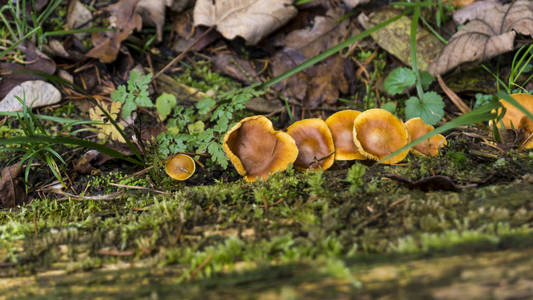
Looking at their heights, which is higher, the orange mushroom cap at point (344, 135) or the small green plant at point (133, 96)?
the small green plant at point (133, 96)

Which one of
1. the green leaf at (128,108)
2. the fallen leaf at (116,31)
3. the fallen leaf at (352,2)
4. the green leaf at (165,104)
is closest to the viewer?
the green leaf at (128,108)

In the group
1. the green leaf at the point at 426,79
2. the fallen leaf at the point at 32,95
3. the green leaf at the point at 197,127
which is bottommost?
the green leaf at the point at 197,127

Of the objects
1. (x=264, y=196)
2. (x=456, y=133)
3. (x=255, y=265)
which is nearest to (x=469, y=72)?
(x=456, y=133)

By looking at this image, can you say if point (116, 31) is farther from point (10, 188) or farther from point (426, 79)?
point (426, 79)

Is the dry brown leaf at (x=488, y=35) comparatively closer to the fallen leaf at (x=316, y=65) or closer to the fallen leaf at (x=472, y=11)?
the fallen leaf at (x=472, y=11)

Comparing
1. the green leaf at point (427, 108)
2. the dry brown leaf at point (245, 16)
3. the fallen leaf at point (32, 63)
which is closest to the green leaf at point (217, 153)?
the dry brown leaf at point (245, 16)

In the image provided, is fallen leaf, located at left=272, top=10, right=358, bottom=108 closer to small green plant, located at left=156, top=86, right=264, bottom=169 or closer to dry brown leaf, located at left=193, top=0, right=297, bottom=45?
dry brown leaf, located at left=193, top=0, right=297, bottom=45

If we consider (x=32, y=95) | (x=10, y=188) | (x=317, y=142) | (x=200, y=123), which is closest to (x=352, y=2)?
(x=317, y=142)

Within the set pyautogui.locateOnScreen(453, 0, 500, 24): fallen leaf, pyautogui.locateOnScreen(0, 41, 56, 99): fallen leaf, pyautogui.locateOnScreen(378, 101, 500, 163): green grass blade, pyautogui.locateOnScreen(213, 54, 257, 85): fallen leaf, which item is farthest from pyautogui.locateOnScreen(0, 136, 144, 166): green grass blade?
pyautogui.locateOnScreen(453, 0, 500, 24): fallen leaf

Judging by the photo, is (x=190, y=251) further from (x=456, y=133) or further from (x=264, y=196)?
(x=456, y=133)
